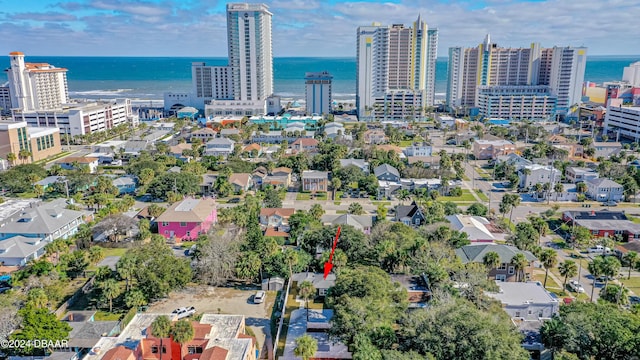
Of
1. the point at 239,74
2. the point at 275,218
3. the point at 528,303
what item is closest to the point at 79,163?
the point at 275,218

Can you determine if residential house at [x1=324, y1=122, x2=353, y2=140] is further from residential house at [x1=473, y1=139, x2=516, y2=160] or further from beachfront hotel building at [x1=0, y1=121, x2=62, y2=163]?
beachfront hotel building at [x1=0, y1=121, x2=62, y2=163]

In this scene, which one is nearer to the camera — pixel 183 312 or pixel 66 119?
pixel 183 312

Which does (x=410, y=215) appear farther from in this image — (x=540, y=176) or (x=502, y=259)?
(x=540, y=176)

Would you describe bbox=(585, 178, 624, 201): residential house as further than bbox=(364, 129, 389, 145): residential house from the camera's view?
No

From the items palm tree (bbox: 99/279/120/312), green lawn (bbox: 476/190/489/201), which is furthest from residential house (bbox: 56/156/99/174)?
green lawn (bbox: 476/190/489/201)

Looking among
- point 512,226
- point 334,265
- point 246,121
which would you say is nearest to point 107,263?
point 334,265

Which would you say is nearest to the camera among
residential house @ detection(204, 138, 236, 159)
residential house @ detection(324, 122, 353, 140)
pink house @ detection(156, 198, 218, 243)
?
pink house @ detection(156, 198, 218, 243)

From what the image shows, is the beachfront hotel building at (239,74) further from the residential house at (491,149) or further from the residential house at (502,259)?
the residential house at (502,259)
